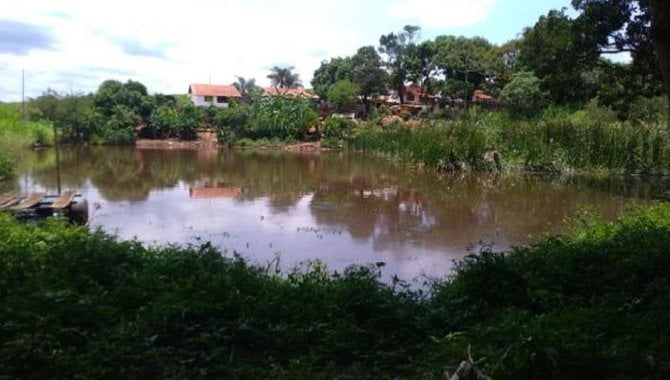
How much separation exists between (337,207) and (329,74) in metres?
37.6

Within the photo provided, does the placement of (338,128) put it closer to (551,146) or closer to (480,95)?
(480,95)

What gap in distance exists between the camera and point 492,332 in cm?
320

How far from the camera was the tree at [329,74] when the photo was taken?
46.8 metres

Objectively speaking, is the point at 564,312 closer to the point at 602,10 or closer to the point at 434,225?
the point at 434,225

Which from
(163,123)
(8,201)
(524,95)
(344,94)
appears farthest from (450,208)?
(163,123)

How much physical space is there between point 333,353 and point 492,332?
0.84 meters

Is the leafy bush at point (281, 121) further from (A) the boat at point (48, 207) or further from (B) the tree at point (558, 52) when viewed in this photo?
(A) the boat at point (48, 207)

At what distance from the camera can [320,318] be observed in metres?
3.64

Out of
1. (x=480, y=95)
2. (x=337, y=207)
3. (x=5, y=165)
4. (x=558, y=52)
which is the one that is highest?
(x=480, y=95)

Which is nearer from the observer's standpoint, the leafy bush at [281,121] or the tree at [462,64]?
the leafy bush at [281,121]

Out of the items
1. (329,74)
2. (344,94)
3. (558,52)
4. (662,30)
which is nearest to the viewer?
(662,30)

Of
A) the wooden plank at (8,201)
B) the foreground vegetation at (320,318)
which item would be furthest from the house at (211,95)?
the foreground vegetation at (320,318)

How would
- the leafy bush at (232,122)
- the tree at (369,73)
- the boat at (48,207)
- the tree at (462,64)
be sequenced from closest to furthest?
1. the boat at (48,207)
2. the leafy bush at (232,122)
3. the tree at (462,64)
4. the tree at (369,73)

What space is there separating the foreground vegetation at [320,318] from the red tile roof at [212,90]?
49.6 meters
